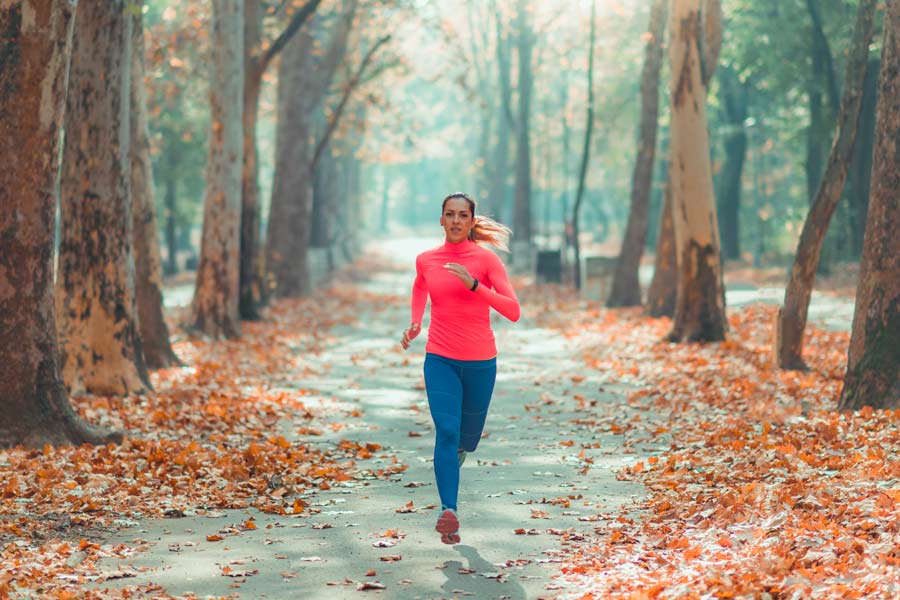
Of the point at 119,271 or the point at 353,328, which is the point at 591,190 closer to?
the point at 353,328

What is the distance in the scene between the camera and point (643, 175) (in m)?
24.4

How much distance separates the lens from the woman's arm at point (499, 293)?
6.85m

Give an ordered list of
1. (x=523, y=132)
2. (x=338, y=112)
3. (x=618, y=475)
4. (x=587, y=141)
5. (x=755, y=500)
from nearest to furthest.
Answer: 1. (x=755, y=500)
2. (x=618, y=475)
3. (x=338, y=112)
4. (x=587, y=141)
5. (x=523, y=132)

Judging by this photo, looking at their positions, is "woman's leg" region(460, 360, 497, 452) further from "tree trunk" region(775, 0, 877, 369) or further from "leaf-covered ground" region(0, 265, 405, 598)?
"tree trunk" region(775, 0, 877, 369)

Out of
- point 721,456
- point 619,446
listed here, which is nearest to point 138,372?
point 619,446

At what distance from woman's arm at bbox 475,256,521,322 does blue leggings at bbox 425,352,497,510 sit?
331mm

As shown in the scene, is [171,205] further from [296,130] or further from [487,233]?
[487,233]

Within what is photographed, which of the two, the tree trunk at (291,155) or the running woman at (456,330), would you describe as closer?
the running woman at (456,330)

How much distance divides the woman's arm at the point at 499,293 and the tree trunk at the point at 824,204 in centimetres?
729

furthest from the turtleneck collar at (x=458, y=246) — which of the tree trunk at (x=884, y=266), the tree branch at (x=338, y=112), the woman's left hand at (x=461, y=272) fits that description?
the tree branch at (x=338, y=112)

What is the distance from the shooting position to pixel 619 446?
10.3 m

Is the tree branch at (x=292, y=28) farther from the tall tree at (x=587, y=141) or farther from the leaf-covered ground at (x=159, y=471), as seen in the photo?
the tall tree at (x=587, y=141)

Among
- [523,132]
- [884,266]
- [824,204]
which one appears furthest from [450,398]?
[523,132]

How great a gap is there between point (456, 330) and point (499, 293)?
0.33 m
